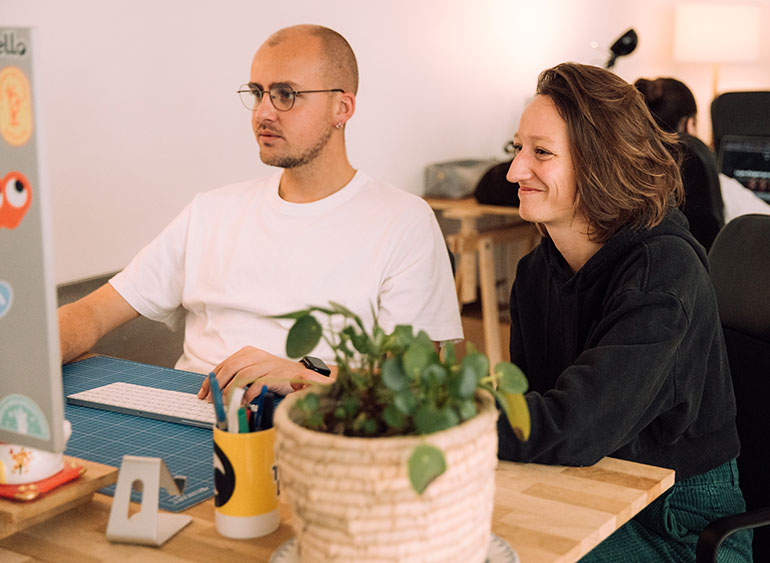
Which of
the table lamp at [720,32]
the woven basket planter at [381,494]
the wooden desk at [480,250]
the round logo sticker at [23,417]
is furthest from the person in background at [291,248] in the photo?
the table lamp at [720,32]

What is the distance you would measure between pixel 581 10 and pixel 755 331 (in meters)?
3.57

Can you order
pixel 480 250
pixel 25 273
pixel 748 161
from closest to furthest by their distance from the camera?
1. pixel 25 273
2. pixel 480 250
3. pixel 748 161

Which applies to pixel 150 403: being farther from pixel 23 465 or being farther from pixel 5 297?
pixel 5 297

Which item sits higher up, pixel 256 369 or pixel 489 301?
pixel 256 369

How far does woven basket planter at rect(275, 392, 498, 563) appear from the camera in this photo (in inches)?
28.6

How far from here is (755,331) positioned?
5.01 ft

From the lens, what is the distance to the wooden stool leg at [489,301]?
3615 millimetres

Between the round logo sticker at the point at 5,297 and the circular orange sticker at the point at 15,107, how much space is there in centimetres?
13

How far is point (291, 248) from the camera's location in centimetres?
190

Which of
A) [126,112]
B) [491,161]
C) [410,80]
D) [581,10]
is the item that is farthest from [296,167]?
[581,10]

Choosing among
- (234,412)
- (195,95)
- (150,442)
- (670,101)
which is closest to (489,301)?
(670,101)

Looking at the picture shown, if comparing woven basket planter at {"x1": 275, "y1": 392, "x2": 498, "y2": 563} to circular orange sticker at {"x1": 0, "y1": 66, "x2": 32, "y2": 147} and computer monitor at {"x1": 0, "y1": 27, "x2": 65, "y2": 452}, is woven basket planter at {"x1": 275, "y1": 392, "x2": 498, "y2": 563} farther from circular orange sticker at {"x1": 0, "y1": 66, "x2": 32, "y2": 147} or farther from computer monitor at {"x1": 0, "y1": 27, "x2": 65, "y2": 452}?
circular orange sticker at {"x1": 0, "y1": 66, "x2": 32, "y2": 147}

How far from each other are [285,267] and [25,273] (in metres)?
1.07

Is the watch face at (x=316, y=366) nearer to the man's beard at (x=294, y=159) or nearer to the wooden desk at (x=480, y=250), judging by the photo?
the man's beard at (x=294, y=159)
